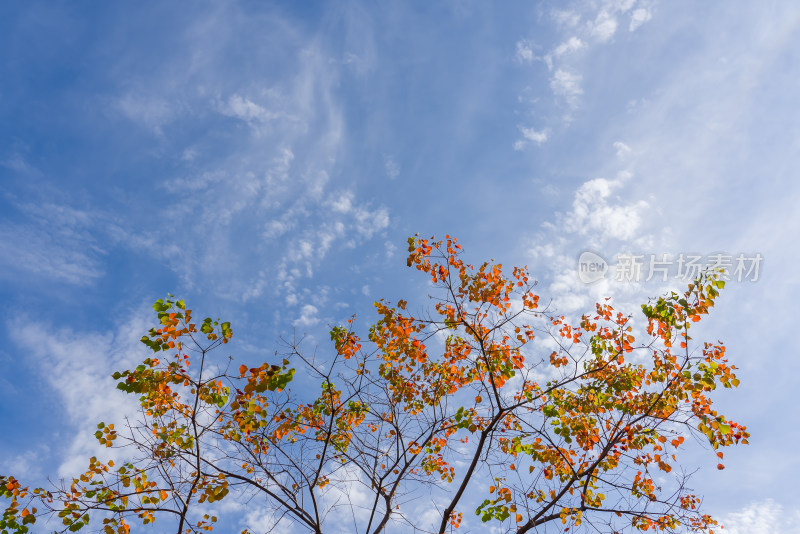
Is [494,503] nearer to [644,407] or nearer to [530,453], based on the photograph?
[530,453]

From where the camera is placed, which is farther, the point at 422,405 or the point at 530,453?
the point at 422,405

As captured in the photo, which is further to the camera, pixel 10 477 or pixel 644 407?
pixel 644 407

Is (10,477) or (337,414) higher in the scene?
(337,414)

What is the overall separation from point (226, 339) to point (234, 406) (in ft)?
4.81

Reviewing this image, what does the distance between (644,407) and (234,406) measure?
7.26m

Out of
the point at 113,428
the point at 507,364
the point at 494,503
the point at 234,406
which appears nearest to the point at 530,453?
the point at 494,503

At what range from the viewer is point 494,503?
8.16m

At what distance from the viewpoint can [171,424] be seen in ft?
26.0

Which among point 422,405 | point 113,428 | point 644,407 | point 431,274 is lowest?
point 113,428

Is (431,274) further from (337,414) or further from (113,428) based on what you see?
(113,428)

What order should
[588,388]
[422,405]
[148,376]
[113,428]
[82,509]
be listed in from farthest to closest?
[422,405]
[588,388]
[113,428]
[82,509]
[148,376]

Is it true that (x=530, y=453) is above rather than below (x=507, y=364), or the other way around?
below

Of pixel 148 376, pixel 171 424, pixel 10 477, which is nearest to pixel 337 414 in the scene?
pixel 171 424

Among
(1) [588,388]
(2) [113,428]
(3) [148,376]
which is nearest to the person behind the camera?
(3) [148,376]
